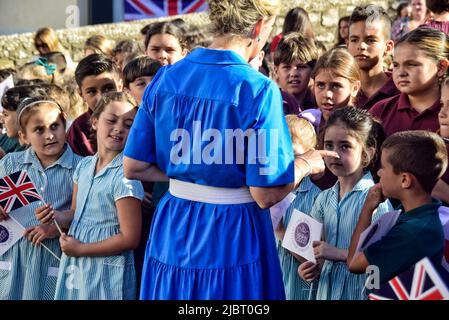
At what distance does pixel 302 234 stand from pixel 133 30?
23.3 ft

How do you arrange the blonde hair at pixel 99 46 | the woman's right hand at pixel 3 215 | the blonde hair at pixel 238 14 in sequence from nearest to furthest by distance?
the blonde hair at pixel 238 14 < the woman's right hand at pixel 3 215 < the blonde hair at pixel 99 46

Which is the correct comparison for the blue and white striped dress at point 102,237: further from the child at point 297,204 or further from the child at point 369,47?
the child at point 369,47

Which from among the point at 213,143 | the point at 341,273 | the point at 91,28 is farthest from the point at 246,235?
the point at 91,28

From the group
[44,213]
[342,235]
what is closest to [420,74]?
[342,235]

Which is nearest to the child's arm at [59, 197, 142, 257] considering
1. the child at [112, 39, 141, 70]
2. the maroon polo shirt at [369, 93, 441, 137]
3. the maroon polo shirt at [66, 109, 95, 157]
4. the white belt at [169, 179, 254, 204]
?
the white belt at [169, 179, 254, 204]

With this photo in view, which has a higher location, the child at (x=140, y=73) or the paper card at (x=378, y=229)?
the paper card at (x=378, y=229)

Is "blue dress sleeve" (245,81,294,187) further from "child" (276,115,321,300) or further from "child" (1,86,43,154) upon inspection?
"child" (1,86,43,154)

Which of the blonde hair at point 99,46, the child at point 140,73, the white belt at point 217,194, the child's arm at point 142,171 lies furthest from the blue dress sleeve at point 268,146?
the blonde hair at point 99,46

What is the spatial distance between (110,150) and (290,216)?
3.04ft

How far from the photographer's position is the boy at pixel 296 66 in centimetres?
546

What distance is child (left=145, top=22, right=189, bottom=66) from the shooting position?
18.8ft

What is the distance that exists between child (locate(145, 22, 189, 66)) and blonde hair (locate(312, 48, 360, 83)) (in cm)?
119
